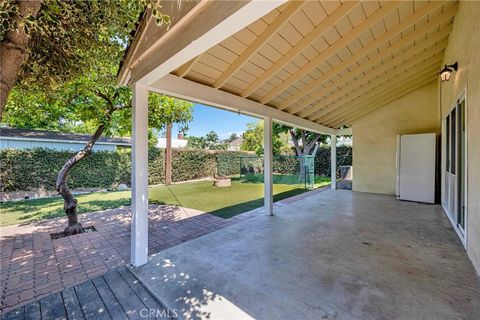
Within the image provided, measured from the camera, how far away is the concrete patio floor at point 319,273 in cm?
210

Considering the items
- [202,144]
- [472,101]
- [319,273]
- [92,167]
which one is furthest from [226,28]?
[202,144]

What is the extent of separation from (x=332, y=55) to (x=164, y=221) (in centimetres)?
489

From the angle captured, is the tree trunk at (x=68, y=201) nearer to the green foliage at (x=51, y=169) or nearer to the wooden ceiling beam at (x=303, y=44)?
the wooden ceiling beam at (x=303, y=44)

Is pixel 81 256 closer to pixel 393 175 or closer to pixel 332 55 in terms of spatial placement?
pixel 332 55

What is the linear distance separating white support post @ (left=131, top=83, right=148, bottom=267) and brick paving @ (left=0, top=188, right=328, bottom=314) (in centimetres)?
41

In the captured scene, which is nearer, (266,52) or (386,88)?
(266,52)

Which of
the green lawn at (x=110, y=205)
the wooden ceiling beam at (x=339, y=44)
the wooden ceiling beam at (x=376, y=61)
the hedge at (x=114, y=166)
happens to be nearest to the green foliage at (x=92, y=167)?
the hedge at (x=114, y=166)

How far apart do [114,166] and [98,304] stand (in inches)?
355

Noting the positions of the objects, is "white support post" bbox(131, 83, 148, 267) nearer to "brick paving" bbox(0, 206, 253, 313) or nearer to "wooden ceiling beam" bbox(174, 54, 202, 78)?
"brick paving" bbox(0, 206, 253, 313)

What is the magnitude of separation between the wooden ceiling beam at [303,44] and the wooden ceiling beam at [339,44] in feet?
1.88

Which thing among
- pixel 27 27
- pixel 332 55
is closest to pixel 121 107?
pixel 27 27

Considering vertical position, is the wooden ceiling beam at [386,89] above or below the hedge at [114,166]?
above

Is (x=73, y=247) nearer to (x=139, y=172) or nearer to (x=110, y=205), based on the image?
(x=139, y=172)

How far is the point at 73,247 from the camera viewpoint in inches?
142
